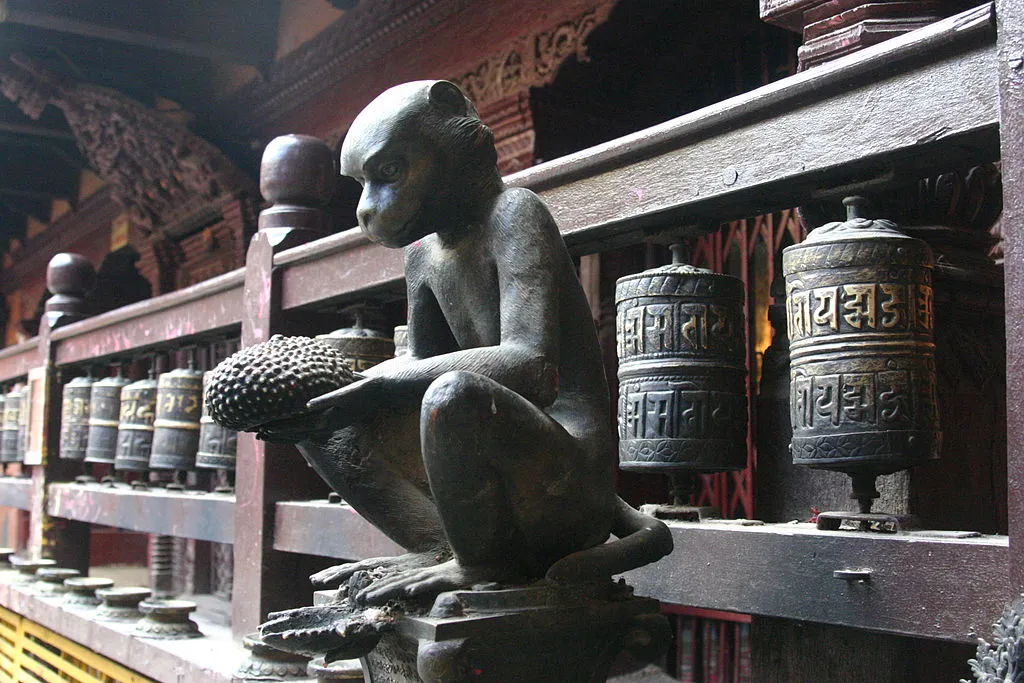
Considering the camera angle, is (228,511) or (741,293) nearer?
(741,293)

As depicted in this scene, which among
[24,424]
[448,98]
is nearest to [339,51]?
[24,424]

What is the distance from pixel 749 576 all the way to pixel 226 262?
15.4 ft

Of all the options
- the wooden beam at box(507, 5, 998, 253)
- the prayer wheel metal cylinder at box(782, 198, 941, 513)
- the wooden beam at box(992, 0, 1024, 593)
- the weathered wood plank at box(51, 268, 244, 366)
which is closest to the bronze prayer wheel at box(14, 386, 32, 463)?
the weathered wood plank at box(51, 268, 244, 366)

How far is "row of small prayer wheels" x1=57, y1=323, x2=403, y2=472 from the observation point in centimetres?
328

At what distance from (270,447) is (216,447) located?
45 cm

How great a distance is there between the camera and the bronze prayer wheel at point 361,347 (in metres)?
2.59

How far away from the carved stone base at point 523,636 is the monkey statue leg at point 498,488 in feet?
0.17

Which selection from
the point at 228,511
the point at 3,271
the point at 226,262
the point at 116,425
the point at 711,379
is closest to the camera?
the point at 711,379

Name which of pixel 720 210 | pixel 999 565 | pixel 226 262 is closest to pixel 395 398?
pixel 720 210

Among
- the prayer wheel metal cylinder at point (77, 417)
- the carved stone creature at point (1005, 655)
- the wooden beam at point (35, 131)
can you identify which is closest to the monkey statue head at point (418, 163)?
the carved stone creature at point (1005, 655)

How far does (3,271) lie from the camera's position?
31.9 ft

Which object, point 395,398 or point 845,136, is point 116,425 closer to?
point 395,398

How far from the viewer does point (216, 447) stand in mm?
3225

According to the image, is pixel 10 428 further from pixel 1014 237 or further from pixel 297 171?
pixel 1014 237
